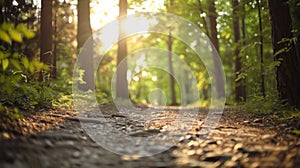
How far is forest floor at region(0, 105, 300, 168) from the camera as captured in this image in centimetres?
288

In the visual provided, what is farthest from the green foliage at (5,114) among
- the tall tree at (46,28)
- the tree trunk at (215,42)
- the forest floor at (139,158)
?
the tree trunk at (215,42)

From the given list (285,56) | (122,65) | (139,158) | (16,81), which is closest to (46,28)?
(16,81)

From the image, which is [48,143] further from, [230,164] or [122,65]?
[122,65]

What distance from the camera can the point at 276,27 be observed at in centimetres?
677

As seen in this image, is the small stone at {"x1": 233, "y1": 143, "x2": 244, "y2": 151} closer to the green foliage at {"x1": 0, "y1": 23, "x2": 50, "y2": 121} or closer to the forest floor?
the forest floor

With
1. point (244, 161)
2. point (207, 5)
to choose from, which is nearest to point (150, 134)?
point (244, 161)

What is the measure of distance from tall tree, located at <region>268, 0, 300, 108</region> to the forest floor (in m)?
2.38

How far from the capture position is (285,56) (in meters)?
6.57

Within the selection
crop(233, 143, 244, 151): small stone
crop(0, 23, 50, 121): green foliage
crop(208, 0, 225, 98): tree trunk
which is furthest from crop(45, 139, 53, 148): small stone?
crop(208, 0, 225, 98): tree trunk

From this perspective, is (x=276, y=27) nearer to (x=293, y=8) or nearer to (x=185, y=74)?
(x=293, y=8)

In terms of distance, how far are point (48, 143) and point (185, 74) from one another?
148ft

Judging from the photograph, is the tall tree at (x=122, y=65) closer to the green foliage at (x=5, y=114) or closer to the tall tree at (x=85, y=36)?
the tall tree at (x=85, y=36)

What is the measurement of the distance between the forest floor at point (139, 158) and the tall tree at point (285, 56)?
238 centimetres

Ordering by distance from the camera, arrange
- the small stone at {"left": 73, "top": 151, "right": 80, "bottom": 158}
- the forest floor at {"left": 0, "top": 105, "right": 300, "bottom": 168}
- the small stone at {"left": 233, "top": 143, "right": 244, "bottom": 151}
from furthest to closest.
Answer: the small stone at {"left": 233, "top": 143, "right": 244, "bottom": 151} < the small stone at {"left": 73, "top": 151, "right": 80, "bottom": 158} < the forest floor at {"left": 0, "top": 105, "right": 300, "bottom": 168}
